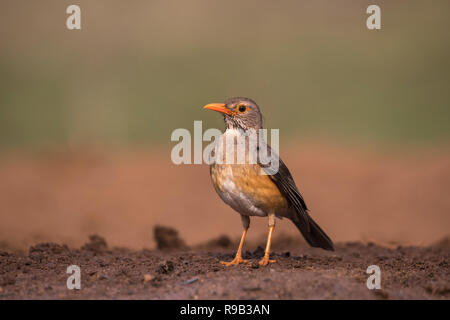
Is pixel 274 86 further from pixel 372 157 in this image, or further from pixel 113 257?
pixel 113 257

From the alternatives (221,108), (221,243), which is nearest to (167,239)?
(221,243)

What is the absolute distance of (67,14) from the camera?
709 inches

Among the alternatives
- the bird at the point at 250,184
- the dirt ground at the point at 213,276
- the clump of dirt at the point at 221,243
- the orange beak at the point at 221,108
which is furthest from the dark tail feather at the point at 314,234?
the clump of dirt at the point at 221,243

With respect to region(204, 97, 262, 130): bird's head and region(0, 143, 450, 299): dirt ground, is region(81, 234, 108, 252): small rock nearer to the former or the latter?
region(0, 143, 450, 299): dirt ground

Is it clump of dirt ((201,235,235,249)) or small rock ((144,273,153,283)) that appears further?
clump of dirt ((201,235,235,249))

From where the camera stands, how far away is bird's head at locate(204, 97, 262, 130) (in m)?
7.18

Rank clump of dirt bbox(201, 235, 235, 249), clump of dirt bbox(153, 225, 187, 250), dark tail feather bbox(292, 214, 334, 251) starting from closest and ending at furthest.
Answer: dark tail feather bbox(292, 214, 334, 251) → clump of dirt bbox(153, 225, 187, 250) → clump of dirt bbox(201, 235, 235, 249)

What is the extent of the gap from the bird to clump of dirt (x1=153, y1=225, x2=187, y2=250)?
2.54 metres

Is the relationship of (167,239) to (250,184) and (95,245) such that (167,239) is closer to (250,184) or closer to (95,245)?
(95,245)

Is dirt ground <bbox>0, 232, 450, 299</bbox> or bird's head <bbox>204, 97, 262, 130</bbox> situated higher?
bird's head <bbox>204, 97, 262, 130</bbox>

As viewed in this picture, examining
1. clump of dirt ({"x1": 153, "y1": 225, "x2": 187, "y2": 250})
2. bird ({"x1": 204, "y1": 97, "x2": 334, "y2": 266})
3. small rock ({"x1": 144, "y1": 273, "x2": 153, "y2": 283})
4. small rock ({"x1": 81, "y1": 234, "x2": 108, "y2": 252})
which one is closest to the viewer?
small rock ({"x1": 144, "y1": 273, "x2": 153, "y2": 283})

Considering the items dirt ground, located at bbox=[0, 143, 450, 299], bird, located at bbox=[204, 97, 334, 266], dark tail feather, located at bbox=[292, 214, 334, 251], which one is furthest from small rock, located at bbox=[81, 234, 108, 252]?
dark tail feather, located at bbox=[292, 214, 334, 251]

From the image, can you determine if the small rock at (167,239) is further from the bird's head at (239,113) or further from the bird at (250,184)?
the bird's head at (239,113)
